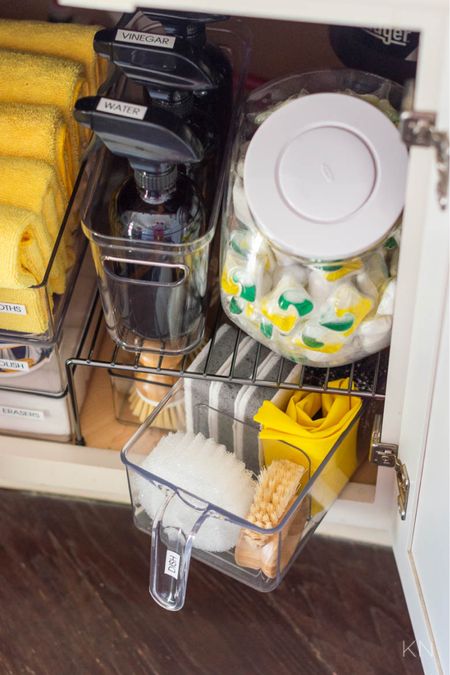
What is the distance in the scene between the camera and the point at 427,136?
64cm

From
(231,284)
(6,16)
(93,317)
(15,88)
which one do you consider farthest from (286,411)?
(6,16)

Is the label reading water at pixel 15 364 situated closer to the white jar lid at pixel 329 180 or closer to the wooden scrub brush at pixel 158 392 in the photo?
the wooden scrub brush at pixel 158 392

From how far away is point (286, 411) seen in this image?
3.31ft

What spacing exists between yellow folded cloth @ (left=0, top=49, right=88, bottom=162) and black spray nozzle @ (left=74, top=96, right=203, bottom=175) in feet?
0.47

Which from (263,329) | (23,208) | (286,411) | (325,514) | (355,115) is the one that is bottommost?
(325,514)

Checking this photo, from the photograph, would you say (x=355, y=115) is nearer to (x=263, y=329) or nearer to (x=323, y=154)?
(x=323, y=154)

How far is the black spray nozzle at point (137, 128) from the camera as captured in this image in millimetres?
819

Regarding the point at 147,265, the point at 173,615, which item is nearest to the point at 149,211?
the point at 147,265

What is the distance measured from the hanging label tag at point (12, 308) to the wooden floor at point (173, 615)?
299 mm

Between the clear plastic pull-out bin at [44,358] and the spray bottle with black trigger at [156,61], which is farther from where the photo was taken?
the clear plastic pull-out bin at [44,358]

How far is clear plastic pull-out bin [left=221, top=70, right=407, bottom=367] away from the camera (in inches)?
32.3

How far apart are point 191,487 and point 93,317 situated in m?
0.30

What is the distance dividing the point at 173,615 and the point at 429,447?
39 cm

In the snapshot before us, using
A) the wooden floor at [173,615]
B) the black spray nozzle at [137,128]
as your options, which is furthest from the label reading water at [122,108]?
the wooden floor at [173,615]
